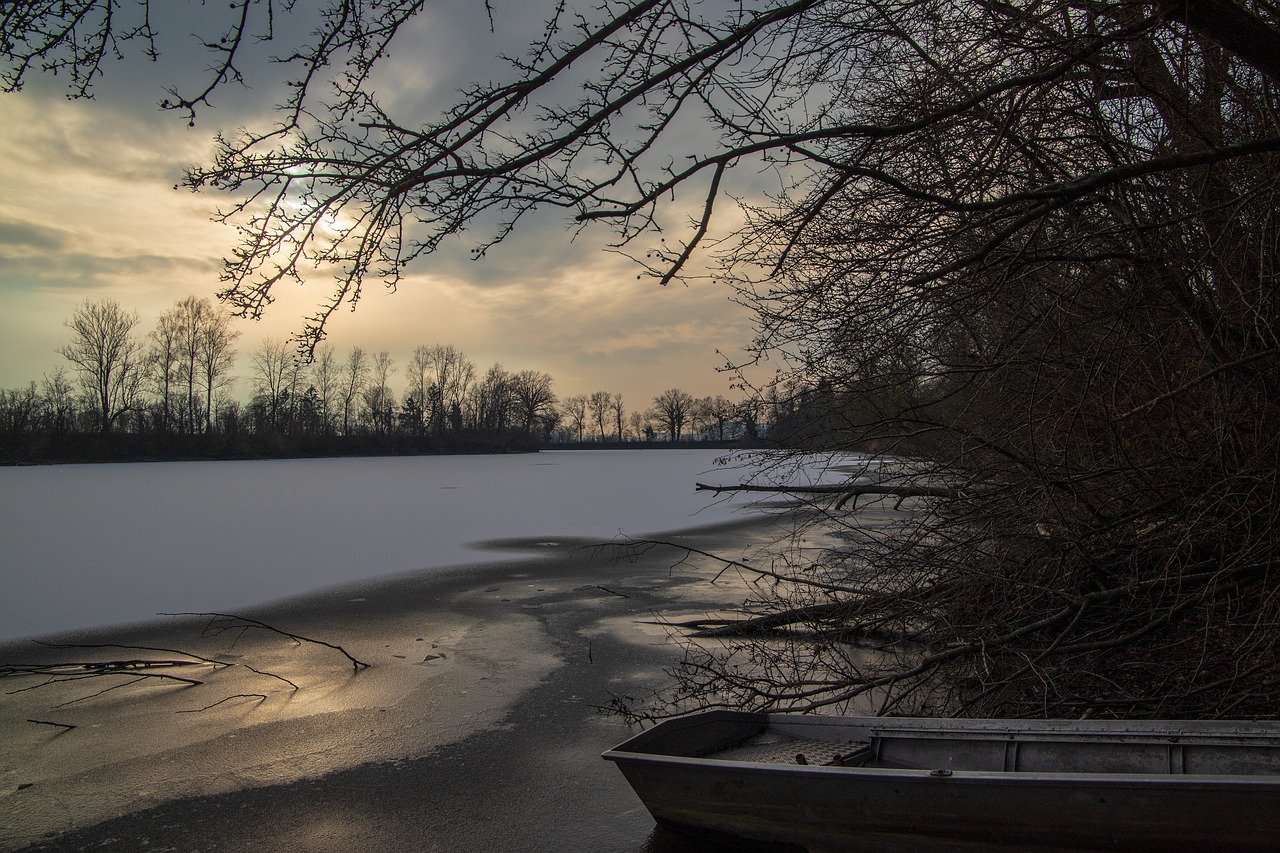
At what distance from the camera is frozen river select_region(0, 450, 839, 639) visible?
419 inches

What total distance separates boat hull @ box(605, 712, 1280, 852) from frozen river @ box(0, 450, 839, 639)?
231cm

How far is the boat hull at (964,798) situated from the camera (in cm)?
305

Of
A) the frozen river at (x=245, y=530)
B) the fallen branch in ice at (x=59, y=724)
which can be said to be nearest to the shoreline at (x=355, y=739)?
the fallen branch in ice at (x=59, y=724)

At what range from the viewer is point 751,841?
12.9ft

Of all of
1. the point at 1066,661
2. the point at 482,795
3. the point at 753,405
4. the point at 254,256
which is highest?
the point at 254,256

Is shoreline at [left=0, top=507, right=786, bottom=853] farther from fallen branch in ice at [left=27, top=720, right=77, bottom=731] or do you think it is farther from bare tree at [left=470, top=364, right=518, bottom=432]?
bare tree at [left=470, top=364, right=518, bottom=432]

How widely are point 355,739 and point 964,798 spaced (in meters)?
4.06

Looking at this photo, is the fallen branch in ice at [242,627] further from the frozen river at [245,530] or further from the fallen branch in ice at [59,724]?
the fallen branch in ice at [59,724]

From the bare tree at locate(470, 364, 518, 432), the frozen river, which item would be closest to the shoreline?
the frozen river

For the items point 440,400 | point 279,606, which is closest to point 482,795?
point 279,606

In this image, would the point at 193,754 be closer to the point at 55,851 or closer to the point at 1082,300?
the point at 55,851

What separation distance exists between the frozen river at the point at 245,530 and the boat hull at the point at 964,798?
7.59 feet

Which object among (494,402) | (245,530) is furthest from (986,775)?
(494,402)

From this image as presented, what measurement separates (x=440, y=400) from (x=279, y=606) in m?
83.9
